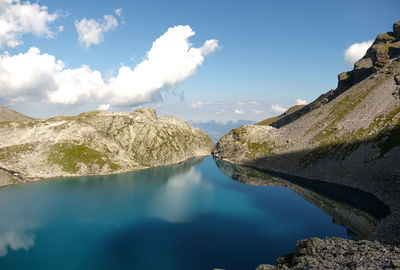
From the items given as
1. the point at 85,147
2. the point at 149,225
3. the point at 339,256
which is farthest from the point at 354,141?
the point at 85,147

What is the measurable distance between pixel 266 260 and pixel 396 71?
148162 millimetres

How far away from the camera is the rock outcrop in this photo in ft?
93.2

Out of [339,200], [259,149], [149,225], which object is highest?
[259,149]

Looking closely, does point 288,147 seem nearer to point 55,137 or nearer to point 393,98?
point 393,98

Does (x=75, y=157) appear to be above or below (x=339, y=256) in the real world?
above

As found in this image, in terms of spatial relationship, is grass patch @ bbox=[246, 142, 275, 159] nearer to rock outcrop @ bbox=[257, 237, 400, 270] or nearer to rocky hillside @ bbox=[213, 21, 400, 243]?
rocky hillside @ bbox=[213, 21, 400, 243]

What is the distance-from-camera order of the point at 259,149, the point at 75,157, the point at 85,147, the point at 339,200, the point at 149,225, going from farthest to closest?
the point at 259,149 < the point at 85,147 < the point at 75,157 < the point at 339,200 < the point at 149,225

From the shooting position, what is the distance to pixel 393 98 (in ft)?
378

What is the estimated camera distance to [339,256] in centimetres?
3247

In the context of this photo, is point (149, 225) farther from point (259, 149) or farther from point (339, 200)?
point (259, 149)

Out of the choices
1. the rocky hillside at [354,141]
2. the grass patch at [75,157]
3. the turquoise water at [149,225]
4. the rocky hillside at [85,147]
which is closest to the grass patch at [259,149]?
the rocky hillside at [354,141]

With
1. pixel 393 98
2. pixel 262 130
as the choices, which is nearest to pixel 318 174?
pixel 393 98

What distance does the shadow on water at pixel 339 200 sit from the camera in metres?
62.1

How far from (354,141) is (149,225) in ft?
325
